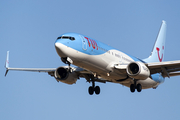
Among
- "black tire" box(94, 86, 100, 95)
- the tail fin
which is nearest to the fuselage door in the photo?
"black tire" box(94, 86, 100, 95)

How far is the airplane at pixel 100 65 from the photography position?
27.6 m

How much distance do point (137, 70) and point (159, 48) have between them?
17713 mm

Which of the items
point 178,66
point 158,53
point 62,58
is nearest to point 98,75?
point 62,58

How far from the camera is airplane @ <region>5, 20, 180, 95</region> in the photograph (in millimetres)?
27625

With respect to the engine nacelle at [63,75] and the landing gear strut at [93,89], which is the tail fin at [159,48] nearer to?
the landing gear strut at [93,89]

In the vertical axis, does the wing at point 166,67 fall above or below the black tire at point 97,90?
above

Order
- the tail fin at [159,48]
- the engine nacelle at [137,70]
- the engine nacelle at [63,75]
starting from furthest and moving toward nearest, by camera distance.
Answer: the tail fin at [159,48]
the engine nacelle at [63,75]
the engine nacelle at [137,70]

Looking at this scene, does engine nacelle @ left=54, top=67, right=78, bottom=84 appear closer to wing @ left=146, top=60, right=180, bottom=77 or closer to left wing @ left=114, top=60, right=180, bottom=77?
left wing @ left=114, top=60, right=180, bottom=77

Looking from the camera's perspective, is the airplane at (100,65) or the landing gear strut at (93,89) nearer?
the airplane at (100,65)

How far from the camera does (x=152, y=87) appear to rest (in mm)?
40219

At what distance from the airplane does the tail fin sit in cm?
562

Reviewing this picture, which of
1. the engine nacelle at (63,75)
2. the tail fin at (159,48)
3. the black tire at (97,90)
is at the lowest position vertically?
the black tire at (97,90)

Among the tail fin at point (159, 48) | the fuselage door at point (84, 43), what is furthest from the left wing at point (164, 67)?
the tail fin at point (159, 48)

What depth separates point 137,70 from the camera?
31562mm
